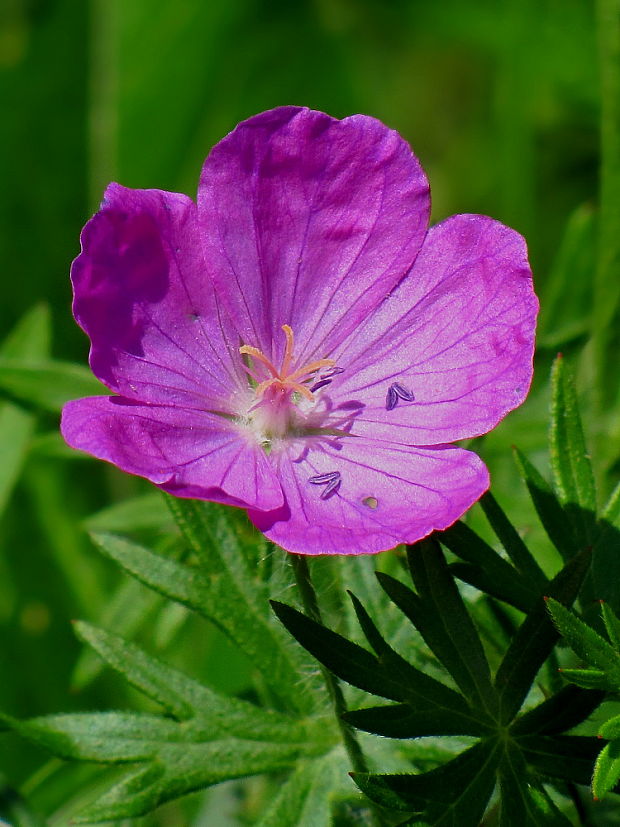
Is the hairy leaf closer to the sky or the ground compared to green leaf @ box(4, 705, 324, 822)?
closer to the sky

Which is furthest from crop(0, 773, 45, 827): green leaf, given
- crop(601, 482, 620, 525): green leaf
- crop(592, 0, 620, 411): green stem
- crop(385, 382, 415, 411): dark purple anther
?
crop(592, 0, 620, 411): green stem

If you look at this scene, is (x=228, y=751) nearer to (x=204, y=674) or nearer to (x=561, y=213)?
(x=204, y=674)

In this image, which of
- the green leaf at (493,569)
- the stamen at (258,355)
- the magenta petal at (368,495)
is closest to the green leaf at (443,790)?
the green leaf at (493,569)

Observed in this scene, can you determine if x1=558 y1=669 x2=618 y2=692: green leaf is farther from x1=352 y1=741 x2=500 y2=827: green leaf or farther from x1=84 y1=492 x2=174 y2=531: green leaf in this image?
x1=84 y1=492 x2=174 y2=531: green leaf

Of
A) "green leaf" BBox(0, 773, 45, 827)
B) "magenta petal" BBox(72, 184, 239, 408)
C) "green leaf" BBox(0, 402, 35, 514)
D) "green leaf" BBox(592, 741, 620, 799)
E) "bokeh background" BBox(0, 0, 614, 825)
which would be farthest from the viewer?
"bokeh background" BBox(0, 0, 614, 825)

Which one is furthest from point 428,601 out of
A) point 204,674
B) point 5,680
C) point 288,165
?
point 5,680

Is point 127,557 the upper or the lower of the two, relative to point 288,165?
lower

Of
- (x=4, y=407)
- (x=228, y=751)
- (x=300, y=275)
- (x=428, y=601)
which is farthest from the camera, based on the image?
(x=4, y=407)
